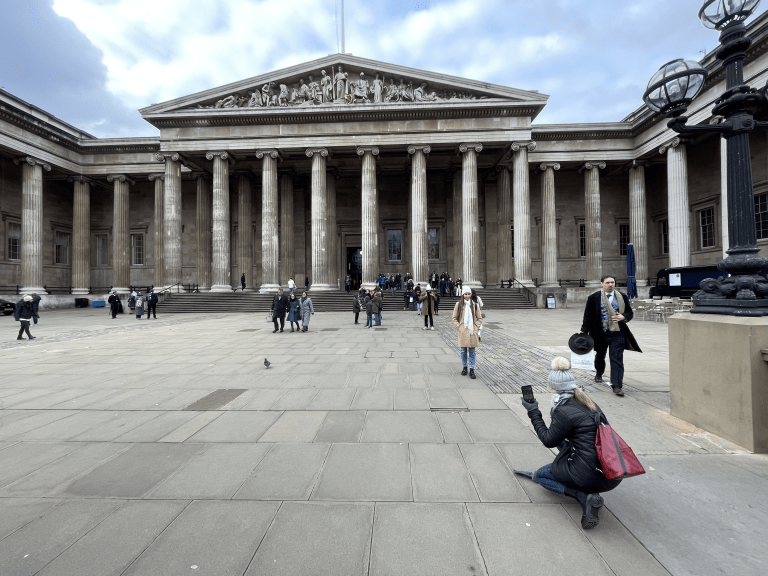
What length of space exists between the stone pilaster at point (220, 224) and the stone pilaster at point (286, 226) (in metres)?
4.61

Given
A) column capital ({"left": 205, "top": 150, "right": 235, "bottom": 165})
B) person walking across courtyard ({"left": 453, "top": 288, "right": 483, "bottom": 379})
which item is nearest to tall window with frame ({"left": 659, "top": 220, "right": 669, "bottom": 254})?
person walking across courtyard ({"left": 453, "top": 288, "right": 483, "bottom": 379})

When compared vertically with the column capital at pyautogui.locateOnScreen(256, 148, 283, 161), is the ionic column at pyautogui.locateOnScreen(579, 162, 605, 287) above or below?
below

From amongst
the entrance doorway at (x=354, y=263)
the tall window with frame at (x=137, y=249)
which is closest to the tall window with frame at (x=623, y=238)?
the entrance doorway at (x=354, y=263)

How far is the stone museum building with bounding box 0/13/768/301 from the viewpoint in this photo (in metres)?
24.9

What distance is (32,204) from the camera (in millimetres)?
26266

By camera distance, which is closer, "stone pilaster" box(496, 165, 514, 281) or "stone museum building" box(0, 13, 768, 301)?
"stone museum building" box(0, 13, 768, 301)

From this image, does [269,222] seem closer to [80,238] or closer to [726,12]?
[80,238]

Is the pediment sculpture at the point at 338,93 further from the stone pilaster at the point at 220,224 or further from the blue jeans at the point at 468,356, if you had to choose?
the blue jeans at the point at 468,356

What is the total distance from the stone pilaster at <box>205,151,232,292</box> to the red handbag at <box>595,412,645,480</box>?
85.3 feet

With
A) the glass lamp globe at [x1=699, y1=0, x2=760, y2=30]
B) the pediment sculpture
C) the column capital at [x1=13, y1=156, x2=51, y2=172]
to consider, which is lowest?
the glass lamp globe at [x1=699, y1=0, x2=760, y2=30]

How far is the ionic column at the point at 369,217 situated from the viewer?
25.0 meters

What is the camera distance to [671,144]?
77.9 feet

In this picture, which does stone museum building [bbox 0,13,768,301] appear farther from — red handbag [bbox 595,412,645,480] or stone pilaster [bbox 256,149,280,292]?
red handbag [bbox 595,412,645,480]

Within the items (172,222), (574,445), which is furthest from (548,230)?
(574,445)
